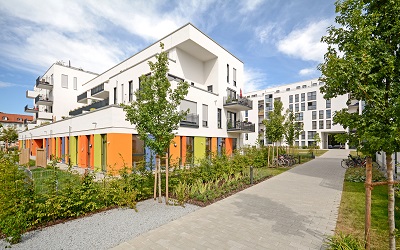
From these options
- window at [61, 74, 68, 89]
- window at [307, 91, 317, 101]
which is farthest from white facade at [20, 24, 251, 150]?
window at [307, 91, 317, 101]

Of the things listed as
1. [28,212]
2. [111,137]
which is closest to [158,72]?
[28,212]

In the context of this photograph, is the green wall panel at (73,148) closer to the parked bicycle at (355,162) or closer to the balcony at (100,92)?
the balcony at (100,92)

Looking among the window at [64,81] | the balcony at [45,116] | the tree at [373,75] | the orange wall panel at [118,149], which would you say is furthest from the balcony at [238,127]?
the balcony at [45,116]

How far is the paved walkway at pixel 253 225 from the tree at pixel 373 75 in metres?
1.54

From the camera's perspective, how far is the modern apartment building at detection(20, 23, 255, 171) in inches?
570

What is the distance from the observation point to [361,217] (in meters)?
5.74

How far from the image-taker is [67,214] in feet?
19.1

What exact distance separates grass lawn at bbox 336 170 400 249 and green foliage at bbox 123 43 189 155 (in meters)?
5.79

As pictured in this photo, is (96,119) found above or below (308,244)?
above

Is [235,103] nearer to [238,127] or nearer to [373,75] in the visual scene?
[238,127]

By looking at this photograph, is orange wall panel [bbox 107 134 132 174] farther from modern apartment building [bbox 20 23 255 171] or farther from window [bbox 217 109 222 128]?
window [bbox 217 109 222 128]

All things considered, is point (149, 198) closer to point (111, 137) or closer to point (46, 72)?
point (111, 137)

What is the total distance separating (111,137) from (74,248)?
10.4 meters

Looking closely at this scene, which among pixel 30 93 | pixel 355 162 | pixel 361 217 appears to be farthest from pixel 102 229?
pixel 30 93
